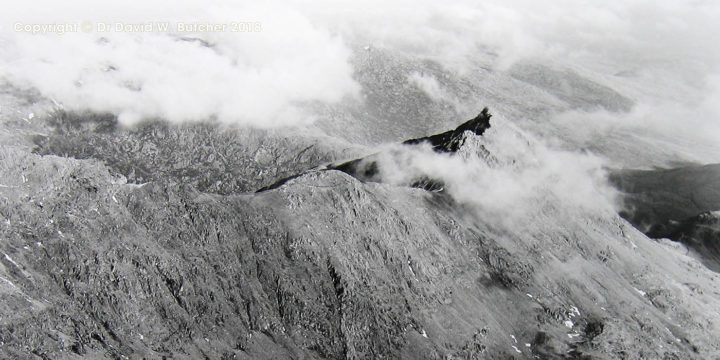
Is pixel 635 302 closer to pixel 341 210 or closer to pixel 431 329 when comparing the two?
pixel 431 329

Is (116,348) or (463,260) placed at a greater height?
(463,260)

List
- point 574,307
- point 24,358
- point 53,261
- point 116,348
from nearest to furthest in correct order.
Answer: point 24,358, point 116,348, point 53,261, point 574,307

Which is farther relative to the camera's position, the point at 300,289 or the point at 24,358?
the point at 300,289

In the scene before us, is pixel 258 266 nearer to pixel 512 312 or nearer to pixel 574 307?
pixel 512 312

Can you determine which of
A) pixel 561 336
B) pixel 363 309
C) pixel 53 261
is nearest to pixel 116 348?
pixel 53 261

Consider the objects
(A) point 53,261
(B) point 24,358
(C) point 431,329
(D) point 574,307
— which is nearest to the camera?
(B) point 24,358

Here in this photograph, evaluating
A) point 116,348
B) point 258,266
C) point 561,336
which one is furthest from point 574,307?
point 116,348
